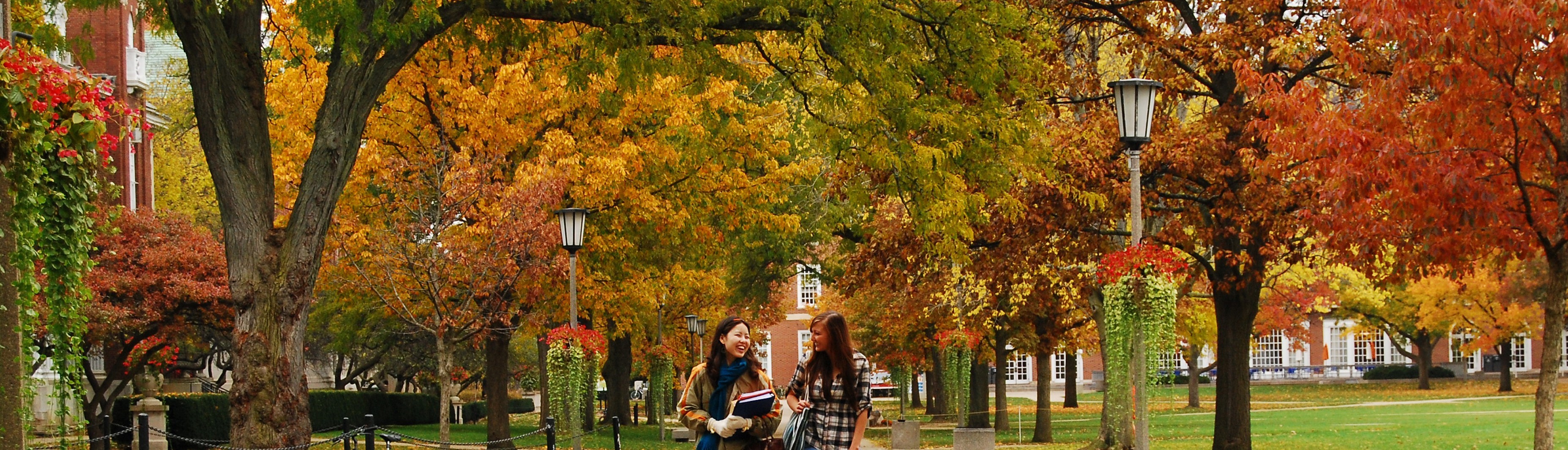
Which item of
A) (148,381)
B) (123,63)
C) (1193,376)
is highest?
(123,63)

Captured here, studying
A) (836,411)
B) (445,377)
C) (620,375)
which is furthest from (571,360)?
(620,375)

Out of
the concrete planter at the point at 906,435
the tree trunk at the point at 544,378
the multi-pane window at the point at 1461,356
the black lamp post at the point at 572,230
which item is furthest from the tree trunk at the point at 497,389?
the multi-pane window at the point at 1461,356

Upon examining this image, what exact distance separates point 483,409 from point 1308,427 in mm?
35386

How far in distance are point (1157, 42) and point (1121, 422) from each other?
5.71 m

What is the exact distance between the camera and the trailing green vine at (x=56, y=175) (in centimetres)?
723

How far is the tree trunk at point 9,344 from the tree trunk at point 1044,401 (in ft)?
77.7

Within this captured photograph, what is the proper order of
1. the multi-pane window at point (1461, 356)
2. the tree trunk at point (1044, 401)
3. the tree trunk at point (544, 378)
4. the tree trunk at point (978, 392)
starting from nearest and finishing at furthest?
1. the tree trunk at point (544, 378)
2. the tree trunk at point (1044, 401)
3. the tree trunk at point (978, 392)
4. the multi-pane window at point (1461, 356)

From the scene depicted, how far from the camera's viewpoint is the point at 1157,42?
703 inches

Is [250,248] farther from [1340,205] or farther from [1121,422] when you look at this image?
[1340,205]

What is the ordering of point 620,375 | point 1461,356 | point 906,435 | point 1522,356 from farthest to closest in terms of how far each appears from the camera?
point 1522,356, point 1461,356, point 620,375, point 906,435

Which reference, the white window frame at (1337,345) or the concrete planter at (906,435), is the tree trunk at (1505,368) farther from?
the concrete planter at (906,435)

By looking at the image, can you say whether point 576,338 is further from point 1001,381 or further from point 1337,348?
point 1337,348

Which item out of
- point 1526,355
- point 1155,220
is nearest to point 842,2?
point 1155,220

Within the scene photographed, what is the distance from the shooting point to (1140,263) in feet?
42.3
